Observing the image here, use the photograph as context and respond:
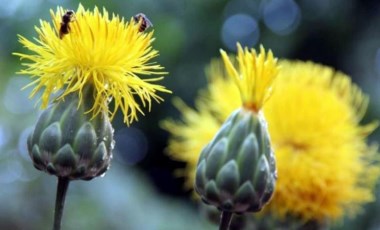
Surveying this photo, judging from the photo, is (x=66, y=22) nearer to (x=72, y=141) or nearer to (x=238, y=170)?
(x=72, y=141)

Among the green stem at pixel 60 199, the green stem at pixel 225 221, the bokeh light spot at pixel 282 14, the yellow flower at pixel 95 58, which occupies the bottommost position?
the green stem at pixel 60 199

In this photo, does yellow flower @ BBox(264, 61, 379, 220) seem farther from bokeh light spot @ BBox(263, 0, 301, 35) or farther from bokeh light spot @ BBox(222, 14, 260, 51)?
→ bokeh light spot @ BBox(263, 0, 301, 35)

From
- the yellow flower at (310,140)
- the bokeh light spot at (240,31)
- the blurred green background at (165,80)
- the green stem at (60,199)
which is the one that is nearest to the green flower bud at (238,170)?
the green stem at (60,199)

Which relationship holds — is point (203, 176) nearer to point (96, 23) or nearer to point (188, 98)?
point (96, 23)

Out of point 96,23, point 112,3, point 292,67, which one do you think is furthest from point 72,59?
point 112,3

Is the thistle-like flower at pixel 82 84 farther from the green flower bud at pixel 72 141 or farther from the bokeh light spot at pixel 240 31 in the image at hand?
the bokeh light spot at pixel 240 31

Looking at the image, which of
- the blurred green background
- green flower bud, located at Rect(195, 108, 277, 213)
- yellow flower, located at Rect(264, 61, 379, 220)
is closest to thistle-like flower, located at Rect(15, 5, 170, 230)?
green flower bud, located at Rect(195, 108, 277, 213)
